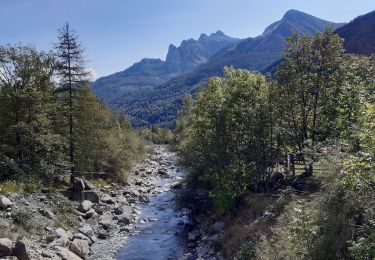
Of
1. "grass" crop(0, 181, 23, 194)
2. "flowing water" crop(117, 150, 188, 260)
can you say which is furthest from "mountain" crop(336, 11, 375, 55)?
"grass" crop(0, 181, 23, 194)

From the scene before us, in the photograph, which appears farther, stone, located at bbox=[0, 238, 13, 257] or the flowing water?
the flowing water

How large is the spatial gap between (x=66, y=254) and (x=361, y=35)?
185 metres

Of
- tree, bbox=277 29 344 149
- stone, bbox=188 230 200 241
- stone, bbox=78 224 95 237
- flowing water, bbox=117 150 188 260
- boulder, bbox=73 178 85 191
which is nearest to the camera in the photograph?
tree, bbox=277 29 344 149

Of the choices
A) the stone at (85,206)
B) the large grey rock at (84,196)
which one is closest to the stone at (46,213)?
the stone at (85,206)

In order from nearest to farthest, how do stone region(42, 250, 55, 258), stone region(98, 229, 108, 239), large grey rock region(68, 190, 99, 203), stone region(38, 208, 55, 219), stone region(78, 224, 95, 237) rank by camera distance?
stone region(42, 250, 55, 258) → stone region(38, 208, 55, 219) → stone region(78, 224, 95, 237) → stone region(98, 229, 108, 239) → large grey rock region(68, 190, 99, 203)

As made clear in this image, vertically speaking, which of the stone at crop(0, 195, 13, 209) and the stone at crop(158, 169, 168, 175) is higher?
the stone at crop(0, 195, 13, 209)

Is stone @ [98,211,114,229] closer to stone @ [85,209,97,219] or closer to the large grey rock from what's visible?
stone @ [85,209,97,219]

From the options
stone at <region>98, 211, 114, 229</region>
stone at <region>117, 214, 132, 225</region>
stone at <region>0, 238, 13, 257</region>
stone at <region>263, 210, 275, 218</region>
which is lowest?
stone at <region>117, 214, 132, 225</region>

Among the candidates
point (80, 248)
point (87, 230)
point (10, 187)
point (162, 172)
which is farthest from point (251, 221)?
point (162, 172)

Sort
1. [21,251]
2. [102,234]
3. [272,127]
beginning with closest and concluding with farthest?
1. [21,251]
2. [272,127]
3. [102,234]

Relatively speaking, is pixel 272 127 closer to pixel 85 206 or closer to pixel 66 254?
pixel 66 254

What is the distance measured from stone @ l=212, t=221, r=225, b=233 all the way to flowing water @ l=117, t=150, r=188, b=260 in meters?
2.76

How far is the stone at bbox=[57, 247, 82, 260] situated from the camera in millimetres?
24109

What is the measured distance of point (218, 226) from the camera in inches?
1131
